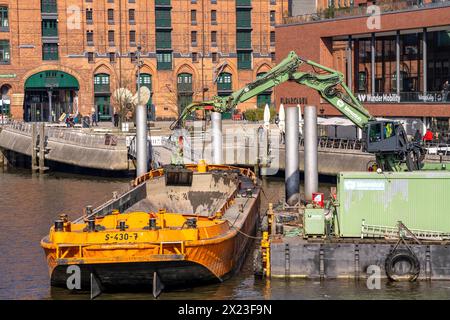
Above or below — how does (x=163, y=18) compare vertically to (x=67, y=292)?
above

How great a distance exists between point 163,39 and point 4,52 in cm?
1849

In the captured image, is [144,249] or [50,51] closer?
[144,249]

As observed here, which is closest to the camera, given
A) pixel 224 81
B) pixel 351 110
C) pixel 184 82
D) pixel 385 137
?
pixel 385 137

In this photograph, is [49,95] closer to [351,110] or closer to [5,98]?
[5,98]

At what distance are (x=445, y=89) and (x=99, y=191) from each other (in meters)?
25.8

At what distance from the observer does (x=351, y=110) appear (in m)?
50.9

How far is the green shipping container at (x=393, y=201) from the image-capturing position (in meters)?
37.9

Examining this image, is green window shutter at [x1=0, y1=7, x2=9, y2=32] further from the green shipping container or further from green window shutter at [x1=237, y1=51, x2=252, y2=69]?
the green shipping container

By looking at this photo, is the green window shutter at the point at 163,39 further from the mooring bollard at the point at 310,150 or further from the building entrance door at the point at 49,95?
the mooring bollard at the point at 310,150

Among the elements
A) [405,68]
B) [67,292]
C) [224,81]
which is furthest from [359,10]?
[67,292]

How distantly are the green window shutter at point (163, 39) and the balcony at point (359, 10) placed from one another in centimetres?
3355

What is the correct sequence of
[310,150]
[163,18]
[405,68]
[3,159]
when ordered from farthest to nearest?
[163,18]
[3,159]
[405,68]
[310,150]
